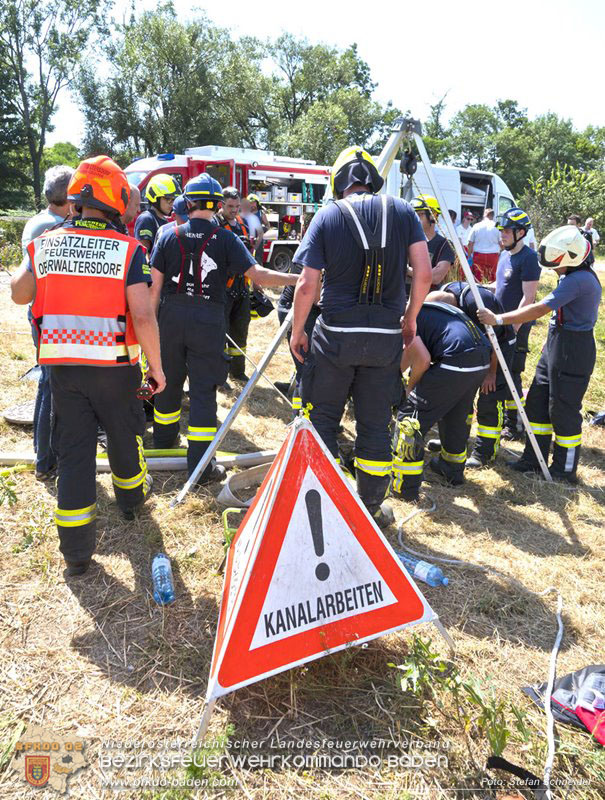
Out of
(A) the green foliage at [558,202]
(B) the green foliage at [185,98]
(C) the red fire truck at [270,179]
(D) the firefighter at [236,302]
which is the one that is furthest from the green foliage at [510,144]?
(D) the firefighter at [236,302]

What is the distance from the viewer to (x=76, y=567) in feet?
10.6

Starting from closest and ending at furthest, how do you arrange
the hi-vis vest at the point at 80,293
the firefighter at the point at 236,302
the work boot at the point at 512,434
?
1. the hi-vis vest at the point at 80,293
2. the work boot at the point at 512,434
3. the firefighter at the point at 236,302

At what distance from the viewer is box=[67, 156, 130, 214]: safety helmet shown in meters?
2.88

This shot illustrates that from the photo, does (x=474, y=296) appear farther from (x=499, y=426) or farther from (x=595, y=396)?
(x=595, y=396)

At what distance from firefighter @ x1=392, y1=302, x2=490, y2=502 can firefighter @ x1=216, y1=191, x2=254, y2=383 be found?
94.7 inches

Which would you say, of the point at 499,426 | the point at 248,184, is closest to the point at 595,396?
the point at 499,426

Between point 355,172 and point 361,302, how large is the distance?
83 centimetres

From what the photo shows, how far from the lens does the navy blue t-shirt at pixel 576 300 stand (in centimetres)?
448

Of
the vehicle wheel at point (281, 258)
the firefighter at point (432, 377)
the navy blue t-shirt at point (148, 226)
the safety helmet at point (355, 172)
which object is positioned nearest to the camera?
the safety helmet at point (355, 172)

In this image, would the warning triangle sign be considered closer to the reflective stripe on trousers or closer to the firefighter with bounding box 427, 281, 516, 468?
the reflective stripe on trousers

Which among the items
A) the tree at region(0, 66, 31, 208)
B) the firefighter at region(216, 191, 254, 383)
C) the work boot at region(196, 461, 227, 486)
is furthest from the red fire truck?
the tree at region(0, 66, 31, 208)

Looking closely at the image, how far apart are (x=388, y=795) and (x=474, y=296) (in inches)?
142

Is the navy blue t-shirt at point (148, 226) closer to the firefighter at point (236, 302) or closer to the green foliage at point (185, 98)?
the firefighter at point (236, 302)

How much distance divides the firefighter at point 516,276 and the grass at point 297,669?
187 cm
